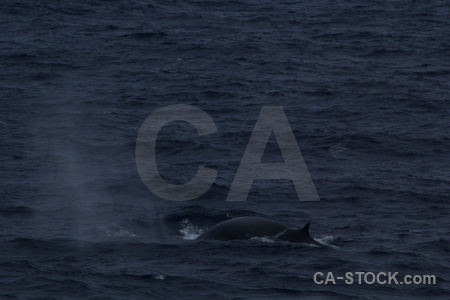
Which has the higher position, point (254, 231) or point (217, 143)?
point (254, 231)

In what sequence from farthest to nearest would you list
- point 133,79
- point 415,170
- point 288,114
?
point 133,79
point 288,114
point 415,170

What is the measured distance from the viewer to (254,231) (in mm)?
38125

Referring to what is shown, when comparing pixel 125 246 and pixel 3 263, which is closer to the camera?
pixel 3 263

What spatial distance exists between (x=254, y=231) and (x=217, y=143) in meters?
14.4

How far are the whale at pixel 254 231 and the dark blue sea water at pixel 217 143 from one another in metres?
0.64

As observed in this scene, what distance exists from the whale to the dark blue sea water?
635 mm

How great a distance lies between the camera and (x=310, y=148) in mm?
50812

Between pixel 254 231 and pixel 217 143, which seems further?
pixel 217 143

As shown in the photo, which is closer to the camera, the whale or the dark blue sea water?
the dark blue sea water

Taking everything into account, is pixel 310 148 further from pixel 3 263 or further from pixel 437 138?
pixel 3 263

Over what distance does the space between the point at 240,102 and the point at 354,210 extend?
18.8 meters

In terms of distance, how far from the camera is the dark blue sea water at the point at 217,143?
3503cm

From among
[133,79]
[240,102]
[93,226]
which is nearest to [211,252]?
[93,226]

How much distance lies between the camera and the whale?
3744 centimetres
